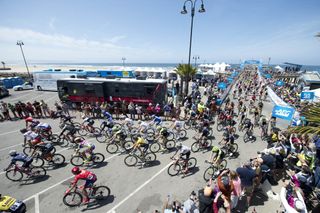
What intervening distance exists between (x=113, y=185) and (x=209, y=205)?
422cm

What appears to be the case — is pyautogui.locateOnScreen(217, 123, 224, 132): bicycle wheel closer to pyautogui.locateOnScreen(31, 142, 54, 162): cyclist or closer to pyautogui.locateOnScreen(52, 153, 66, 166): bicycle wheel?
pyautogui.locateOnScreen(52, 153, 66, 166): bicycle wheel

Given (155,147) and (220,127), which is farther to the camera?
(220,127)

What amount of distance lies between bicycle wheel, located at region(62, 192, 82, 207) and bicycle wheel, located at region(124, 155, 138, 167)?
2.64 metres

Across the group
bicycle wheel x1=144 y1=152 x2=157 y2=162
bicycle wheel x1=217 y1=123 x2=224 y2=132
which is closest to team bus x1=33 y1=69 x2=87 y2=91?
bicycle wheel x1=144 y1=152 x2=157 y2=162

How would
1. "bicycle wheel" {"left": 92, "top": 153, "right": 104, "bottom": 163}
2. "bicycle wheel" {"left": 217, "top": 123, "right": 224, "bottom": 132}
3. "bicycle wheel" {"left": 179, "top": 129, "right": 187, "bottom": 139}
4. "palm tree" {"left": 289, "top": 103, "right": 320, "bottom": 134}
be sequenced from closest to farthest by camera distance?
"palm tree" {"left": 289, "top": 103, "right": 320, "bottom": 134} < "bicycle wheel" {"left": 92, "top": 153, "right": 104, "bottom": 163} < "bicycle wheel" {"left": 179, "top": 129, "right": 187, "bottom": 139} < "bicycle wheel" {"left": 217, "top": 123, "right": 224, "bottom": 132}

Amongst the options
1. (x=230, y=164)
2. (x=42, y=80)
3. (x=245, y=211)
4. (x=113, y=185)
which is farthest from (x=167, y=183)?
(x=42, y=80)

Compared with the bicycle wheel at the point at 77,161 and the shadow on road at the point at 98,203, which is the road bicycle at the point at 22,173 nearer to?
the bicycle wheel at the point at 77,161

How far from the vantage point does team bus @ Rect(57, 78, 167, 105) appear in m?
16.2

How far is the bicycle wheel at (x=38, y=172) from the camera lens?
7338 millimetres

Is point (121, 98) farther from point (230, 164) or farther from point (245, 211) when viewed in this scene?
point (245, 211)

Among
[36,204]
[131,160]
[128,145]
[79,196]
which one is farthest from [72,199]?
[128,145]

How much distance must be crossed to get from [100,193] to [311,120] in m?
7.34

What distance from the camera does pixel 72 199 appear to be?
5.94 meters

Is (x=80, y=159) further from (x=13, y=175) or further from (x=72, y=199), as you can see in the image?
(x=13, y=175)
